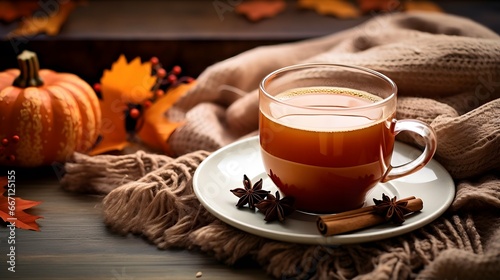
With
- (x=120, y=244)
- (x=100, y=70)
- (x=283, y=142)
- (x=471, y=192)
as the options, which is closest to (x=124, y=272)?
(x=120, y=244)

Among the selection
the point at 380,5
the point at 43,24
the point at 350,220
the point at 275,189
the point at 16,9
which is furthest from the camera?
the point at 380,5

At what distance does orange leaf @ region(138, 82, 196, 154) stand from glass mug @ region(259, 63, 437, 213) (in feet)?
1.35

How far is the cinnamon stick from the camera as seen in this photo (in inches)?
43.6

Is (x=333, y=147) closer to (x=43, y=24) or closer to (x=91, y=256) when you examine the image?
(x=91, y=256)

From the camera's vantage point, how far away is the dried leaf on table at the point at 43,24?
→ 6.32 ft

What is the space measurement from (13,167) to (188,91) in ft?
1.48

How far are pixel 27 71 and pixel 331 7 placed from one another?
3.38ft

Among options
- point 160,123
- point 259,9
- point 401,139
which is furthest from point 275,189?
point 259,9

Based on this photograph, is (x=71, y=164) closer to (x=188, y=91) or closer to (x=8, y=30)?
(x=188, y=91)

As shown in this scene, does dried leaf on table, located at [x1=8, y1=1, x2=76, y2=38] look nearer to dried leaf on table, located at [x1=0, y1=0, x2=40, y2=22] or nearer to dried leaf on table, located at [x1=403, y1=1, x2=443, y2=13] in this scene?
dried leaf on table, located at [x1=0, y1=0, x2=40, y2=22]

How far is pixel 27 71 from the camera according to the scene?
1501 mm

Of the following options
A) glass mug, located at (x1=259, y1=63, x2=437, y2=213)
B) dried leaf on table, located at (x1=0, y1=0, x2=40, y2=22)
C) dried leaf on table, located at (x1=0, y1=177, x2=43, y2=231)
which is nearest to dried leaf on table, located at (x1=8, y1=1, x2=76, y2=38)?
dried leaf on table, located at (x1=0, y1=0, x2=40, y2=22)

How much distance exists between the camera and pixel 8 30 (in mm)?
1944

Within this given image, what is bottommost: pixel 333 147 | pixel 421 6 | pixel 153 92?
pixel 421 6
